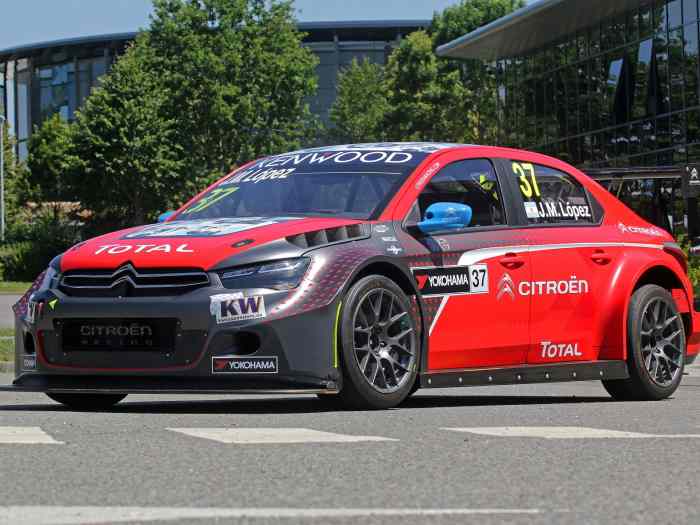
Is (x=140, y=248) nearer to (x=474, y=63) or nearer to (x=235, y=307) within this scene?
(x=235, y=307)

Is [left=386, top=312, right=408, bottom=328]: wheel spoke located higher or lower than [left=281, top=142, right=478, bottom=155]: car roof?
lower

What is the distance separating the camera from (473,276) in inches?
368

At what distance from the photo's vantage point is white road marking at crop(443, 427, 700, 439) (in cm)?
724

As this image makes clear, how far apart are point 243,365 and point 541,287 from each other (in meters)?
2.27

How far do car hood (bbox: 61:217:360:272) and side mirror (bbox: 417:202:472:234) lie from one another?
18.7 inches

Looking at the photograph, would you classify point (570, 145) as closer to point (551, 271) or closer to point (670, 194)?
point (670, 194)

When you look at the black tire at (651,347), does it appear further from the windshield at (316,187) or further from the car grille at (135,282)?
the car grille at (135,282)

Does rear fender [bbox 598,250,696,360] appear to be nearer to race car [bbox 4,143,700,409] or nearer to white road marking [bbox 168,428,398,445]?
race car [bbox 4,143,700,409]

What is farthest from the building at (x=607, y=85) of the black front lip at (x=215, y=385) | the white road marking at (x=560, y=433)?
the white road marking at (x=560, y=433)

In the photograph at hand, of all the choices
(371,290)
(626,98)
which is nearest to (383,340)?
(371,290)

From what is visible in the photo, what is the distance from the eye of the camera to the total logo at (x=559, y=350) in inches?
389

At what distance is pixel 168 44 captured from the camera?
81625 millimetres

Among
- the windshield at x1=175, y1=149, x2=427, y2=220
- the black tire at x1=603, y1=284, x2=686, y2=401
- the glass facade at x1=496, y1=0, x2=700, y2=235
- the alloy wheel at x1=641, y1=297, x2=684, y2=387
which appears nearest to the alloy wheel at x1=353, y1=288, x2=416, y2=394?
the windshield at x1=175, y1=149, x2=427, y2=220

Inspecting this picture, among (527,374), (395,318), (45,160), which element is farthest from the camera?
(45,160)
